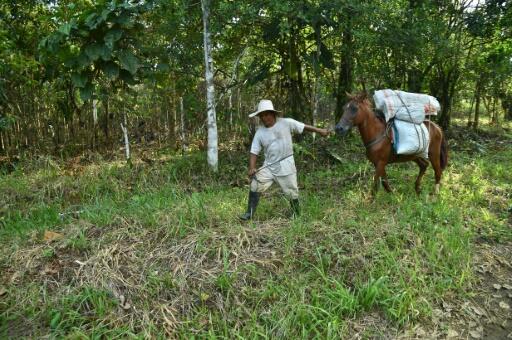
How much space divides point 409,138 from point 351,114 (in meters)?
0.84

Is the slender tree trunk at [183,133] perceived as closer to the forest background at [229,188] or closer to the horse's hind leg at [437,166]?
the forest background at [229,188]

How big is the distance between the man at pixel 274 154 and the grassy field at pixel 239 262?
41 cm

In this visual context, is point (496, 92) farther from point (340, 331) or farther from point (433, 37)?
point (340, 331)

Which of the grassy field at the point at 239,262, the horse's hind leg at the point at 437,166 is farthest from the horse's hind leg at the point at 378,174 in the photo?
the horse's hind leg at the point at 437,166

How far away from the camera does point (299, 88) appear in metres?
8.81

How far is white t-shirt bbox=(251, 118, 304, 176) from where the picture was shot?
4.83 m

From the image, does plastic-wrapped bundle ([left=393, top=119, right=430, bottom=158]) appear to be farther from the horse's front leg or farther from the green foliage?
the green foliage

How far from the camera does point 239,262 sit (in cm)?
393

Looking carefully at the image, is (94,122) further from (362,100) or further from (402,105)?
(402,105)

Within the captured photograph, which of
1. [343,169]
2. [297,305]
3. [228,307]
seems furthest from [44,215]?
[343,169]

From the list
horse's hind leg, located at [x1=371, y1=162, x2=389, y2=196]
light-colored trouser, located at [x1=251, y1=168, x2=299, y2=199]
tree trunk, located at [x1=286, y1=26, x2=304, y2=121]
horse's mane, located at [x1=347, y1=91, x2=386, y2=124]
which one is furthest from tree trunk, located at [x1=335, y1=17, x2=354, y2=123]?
light-colored trouser, located at [x1=251, y1=168, x2=299, y2=199]

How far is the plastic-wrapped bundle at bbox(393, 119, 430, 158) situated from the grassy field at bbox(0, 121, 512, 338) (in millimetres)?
671

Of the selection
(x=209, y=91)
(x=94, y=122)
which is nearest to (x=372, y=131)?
(x=209, y=91)

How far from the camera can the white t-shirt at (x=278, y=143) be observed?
483cm
